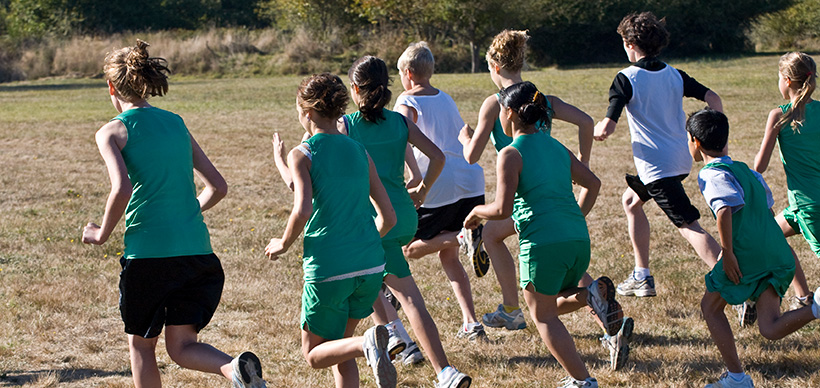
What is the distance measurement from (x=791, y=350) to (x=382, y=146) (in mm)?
2601

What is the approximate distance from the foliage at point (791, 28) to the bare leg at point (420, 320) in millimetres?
38349

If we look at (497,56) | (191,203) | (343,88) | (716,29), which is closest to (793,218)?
(497,56)

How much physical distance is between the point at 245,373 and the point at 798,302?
3838mm

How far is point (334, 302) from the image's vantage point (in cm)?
366

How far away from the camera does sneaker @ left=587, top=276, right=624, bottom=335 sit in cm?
408

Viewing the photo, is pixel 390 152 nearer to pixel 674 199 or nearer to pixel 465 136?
pixel 465 136

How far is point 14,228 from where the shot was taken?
8.98 meters

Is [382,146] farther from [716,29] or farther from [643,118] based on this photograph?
[716,29]

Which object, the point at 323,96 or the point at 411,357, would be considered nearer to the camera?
the point at 323,96

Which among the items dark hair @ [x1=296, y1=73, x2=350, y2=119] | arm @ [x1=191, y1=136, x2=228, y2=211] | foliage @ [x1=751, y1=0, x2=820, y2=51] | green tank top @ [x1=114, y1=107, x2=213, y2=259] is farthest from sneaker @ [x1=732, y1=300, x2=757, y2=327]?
foliage @ [x1=751, y1=0, x2=820, y2=51]

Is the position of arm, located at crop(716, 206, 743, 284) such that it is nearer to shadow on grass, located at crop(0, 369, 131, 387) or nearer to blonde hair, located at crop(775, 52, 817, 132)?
blonde hair, located at crop(775, 52, 817, 132)

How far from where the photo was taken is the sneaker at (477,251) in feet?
18.6

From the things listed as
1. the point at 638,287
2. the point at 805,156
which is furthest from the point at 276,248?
the point at 638,287

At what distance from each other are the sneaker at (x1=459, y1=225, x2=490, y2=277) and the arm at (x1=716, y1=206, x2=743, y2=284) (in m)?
1.79
